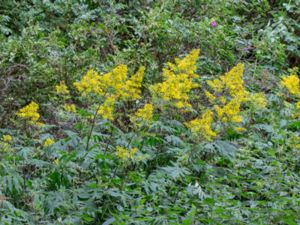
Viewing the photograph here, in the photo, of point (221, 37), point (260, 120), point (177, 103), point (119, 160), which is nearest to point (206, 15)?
point (221, 37)

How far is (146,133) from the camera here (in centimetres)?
428

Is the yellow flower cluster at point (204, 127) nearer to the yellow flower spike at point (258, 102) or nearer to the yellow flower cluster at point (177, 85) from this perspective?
the yellow flower cluster at point (177, 85)

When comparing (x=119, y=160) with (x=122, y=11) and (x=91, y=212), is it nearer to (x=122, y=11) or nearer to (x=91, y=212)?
(x=91, y=212)

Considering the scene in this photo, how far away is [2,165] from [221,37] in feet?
12.7

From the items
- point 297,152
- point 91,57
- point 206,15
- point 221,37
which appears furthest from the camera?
point 206,15

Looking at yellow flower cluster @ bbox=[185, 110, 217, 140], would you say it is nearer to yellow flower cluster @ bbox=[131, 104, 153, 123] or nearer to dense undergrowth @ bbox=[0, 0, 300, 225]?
dense undergrowth @ bbox=[0, 0, 300, 225]

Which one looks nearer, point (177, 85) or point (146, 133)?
point (146, 133)

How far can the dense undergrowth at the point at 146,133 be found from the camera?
12.6 feet

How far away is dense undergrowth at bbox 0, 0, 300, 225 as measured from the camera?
3.85m

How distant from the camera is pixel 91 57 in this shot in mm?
6566

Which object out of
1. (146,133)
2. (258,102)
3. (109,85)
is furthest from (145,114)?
(258,102)

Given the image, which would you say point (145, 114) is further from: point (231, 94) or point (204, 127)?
point (231, 94)

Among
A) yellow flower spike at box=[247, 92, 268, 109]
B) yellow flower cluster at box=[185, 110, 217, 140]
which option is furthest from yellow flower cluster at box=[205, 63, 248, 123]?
yellow flower spike at box=[247, 92, 268, 109]

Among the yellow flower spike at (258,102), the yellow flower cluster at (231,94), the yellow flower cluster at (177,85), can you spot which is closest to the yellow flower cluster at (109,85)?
the yellow flower cluster at (177,85)
